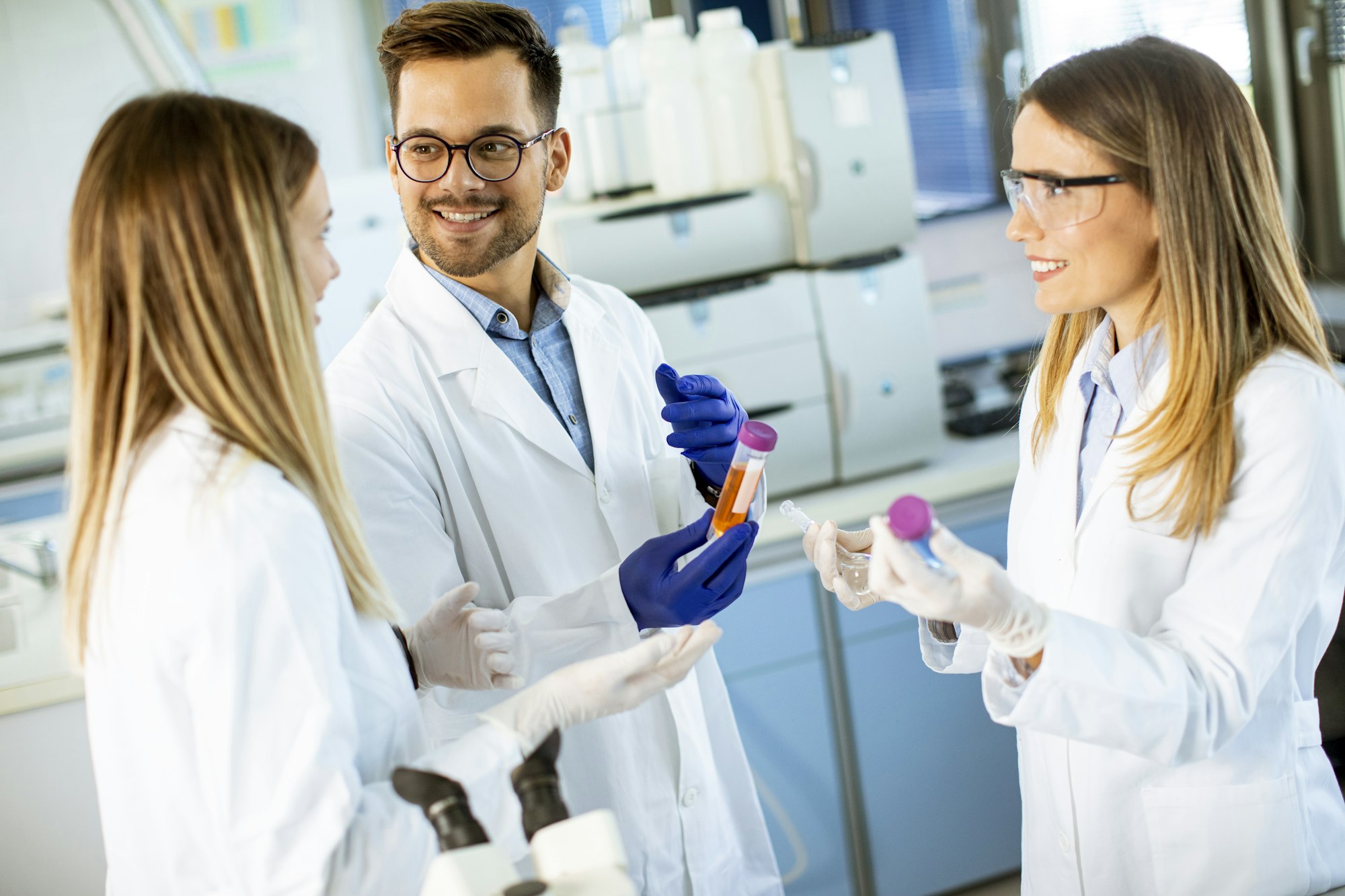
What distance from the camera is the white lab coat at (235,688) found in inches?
31.9

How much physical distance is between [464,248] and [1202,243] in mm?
862

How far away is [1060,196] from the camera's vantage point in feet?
3.84

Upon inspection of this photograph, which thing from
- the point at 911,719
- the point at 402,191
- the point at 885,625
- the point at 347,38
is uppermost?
the point at 347,38

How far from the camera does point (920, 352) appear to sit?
7.36ft

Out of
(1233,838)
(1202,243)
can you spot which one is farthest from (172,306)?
(1233,838)

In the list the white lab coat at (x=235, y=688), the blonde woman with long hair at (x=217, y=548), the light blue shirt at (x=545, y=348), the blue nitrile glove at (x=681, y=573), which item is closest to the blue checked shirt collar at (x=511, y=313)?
the light blue shirt at (x=545, y=348)

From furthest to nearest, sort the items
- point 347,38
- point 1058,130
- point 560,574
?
point 347,38, point 560,574, point 1058,130

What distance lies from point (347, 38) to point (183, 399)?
3488mm

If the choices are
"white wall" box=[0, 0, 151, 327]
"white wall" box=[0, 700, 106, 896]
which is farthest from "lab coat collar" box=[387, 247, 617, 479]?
"white wall" box=[0, 0, 151, 327]

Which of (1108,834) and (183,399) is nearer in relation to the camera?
(183,399)

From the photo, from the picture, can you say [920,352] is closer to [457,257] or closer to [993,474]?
[993,474]

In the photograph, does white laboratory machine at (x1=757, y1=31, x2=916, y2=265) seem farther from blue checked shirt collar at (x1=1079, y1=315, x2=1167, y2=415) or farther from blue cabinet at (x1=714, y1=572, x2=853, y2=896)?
blue checked shirt collar at (x1=1079, y1=315, x2=1167, y2=415)

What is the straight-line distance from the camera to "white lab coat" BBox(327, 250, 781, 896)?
4.33ft

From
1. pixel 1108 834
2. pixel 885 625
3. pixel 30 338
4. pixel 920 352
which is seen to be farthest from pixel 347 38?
pixel 1108 834
